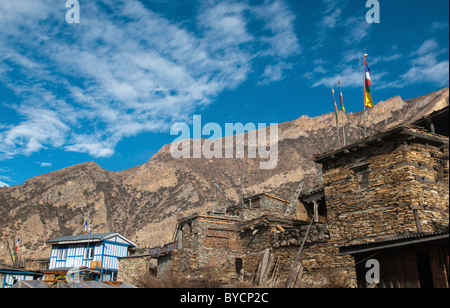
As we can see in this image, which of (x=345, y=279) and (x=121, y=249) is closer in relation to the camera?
(x=345, y=279)

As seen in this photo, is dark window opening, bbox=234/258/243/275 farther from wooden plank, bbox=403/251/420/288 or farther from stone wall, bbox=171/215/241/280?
wooden plank, bbox=403/251/420/288

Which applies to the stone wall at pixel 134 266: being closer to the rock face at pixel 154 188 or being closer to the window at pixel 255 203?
the window at pixel 255 203

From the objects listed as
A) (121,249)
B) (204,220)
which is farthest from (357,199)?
(121,249)

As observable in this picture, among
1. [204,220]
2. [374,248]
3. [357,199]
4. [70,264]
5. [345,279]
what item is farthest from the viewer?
[70,264]

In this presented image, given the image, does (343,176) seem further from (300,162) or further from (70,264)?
(300,162)

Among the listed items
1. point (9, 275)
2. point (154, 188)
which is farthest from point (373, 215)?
point (154, 188)

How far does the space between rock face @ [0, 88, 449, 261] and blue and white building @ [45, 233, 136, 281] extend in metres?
25.7

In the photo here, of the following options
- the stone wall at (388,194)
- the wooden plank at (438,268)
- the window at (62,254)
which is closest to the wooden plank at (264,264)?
the stone wall at (388,194)

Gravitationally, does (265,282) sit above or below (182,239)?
below

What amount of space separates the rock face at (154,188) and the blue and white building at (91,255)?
2570cm

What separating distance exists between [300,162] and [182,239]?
62843mm

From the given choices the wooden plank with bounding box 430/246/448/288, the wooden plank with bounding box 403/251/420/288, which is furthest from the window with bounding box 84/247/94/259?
the wooden plank with bounding box 430/246/448/288

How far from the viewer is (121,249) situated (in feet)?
127

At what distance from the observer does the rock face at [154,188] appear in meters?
68.2
